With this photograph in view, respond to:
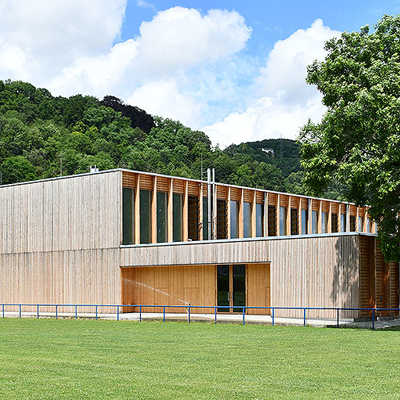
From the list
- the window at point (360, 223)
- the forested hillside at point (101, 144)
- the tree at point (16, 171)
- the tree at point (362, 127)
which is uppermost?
the forested hillside at point (101, 144)

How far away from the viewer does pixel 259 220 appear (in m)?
48.2

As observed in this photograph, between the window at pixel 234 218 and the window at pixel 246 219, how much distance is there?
0.73 meters

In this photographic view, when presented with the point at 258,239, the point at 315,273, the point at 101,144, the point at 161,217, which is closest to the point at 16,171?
the point at 101,144

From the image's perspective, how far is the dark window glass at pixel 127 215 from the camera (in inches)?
1559

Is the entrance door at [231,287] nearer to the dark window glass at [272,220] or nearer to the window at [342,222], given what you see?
the dark window glass at [272,220]

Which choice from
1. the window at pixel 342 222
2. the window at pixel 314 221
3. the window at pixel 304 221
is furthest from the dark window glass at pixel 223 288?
the window at pixel 342 222

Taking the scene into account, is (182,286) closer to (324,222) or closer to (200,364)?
(324,222)

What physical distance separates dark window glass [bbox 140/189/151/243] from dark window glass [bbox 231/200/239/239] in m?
6.88

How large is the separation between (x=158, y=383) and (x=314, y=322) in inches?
691

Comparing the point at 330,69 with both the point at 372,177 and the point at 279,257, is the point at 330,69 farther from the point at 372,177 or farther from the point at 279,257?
the point at 279,257

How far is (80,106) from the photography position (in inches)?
4715

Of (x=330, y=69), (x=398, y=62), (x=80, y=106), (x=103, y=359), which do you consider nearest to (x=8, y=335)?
(x=103, y=359)

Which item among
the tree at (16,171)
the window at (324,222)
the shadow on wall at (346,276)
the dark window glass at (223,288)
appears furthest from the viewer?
the tree at (16,171)

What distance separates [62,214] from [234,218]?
1144 cm
